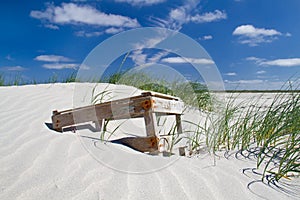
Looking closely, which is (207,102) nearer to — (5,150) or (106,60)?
(106,60)

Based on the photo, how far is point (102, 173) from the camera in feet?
7.22

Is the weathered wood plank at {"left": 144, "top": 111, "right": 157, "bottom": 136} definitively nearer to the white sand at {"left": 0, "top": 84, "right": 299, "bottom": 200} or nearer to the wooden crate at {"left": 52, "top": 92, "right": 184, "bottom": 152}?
the wooden crate at {"left": 52, "top": 92, "right": 184, "bottom": 152}

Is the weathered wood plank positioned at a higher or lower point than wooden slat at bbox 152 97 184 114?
lower

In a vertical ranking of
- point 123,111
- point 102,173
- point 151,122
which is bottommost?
point 102,173

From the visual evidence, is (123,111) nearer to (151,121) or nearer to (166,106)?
(151,121)

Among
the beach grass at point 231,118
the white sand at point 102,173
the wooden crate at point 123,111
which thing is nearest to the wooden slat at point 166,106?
the wooden crate at point 123,111

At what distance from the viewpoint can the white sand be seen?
1.91m

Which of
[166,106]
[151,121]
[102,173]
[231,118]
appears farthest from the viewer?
[231,118]

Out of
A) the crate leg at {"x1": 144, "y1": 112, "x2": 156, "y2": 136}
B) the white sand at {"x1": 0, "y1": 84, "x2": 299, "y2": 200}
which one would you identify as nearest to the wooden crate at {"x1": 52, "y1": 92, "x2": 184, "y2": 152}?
the crate leg at {"x1": 144, "y1": 112, "x2": 156, "y2": 136}

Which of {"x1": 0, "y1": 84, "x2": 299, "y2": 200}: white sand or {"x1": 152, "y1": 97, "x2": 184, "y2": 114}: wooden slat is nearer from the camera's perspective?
{"x1": 0, "y1": 84, "x2": 299, "y2": 200}: white sand

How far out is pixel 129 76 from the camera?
834 centimetres

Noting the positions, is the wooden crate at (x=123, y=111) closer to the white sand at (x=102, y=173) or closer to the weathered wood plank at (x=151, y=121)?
the weathered wood plank at (x=151, y=121)

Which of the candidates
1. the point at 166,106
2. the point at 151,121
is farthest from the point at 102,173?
the point at 166,106

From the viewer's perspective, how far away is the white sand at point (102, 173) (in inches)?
75.1
